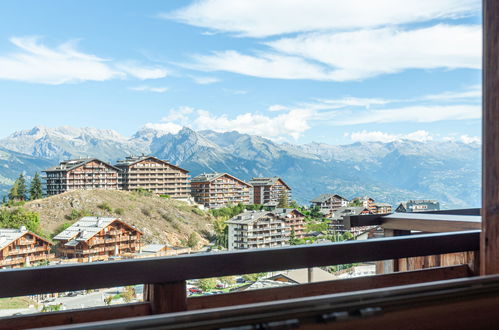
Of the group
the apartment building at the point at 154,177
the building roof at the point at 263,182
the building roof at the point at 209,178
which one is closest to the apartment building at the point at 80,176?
the apartment building at the point at 154,177

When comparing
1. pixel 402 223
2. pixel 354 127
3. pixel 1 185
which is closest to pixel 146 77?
pixel 354 127

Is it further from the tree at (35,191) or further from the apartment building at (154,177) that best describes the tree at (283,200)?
the tree at (35,191)

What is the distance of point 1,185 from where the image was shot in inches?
305

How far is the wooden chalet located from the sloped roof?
5.92 m

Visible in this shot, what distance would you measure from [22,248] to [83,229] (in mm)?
880

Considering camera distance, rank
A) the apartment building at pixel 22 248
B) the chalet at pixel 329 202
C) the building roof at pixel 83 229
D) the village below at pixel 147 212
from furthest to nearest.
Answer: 1. the chalet at pixel 329 202
2. the building roof at pixel 83 229
3. the village below at pixel 147 212
4. the apartment building at pixel 22 248

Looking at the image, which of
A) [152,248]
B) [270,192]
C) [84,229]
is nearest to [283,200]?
[270,192]

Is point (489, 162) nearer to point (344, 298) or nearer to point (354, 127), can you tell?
point (344, 298)

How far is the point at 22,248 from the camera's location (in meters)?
6.11

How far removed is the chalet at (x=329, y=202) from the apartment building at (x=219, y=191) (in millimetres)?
1136

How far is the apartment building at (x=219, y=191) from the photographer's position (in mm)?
7258

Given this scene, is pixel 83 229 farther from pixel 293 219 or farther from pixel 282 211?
pixel 293 219

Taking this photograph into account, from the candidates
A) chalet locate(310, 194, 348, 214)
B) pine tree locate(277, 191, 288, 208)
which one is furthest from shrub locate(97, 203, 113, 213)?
chalet locate(310, 194, 348, 214)

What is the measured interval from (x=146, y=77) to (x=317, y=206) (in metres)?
10.7
